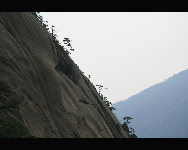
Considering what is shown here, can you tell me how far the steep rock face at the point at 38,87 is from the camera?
23453 mm

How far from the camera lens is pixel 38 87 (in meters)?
28.3

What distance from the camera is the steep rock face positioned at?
923 inches

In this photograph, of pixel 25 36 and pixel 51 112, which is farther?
pixel 25 36

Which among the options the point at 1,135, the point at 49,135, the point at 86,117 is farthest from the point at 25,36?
the point at 1,135
